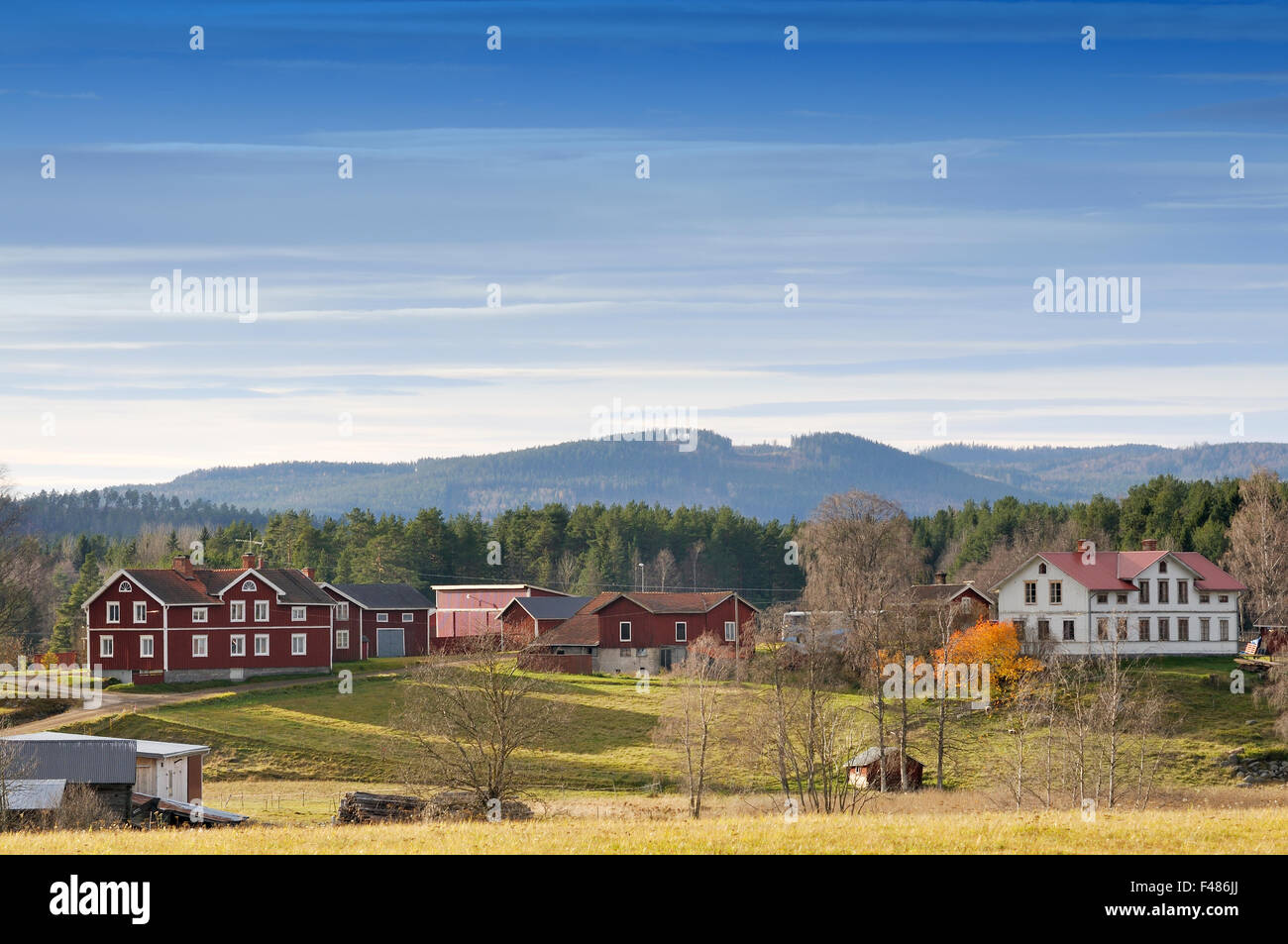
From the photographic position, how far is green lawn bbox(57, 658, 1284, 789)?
53.4 metres

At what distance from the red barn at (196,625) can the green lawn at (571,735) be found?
28.0 ft

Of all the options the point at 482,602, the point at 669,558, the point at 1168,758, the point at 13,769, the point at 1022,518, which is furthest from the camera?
the point at 669,558

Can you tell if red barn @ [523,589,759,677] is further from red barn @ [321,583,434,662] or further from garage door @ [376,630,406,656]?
garage door @ [376,630,406,656]

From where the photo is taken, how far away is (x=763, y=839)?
18766mm

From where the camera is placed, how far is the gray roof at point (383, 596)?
314ft

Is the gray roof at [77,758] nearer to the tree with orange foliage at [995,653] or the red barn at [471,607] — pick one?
the tree with orange foliage at [995,653]

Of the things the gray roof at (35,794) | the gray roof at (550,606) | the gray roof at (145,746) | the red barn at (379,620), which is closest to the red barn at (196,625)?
the red barn at (379,620)

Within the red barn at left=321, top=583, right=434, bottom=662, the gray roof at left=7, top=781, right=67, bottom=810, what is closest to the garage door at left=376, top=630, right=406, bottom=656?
the red barn at left=321, top=583, right=434, bottom=662

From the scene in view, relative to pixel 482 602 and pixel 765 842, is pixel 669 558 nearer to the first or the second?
pixel 482 602

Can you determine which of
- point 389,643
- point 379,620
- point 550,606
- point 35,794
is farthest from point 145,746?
point 389,643

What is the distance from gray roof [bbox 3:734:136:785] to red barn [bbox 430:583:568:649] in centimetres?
5841
